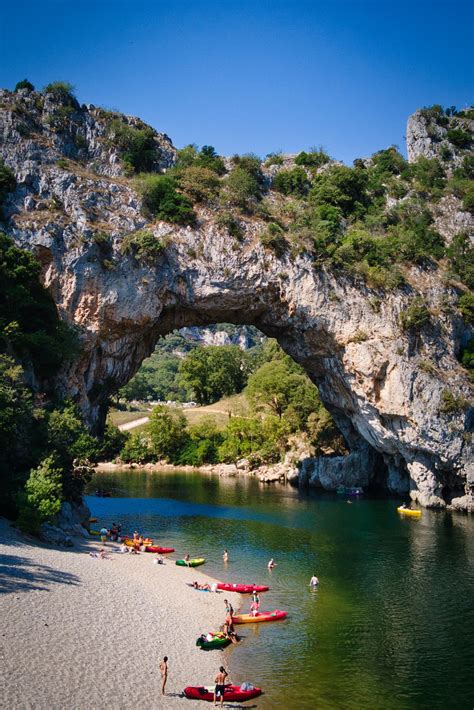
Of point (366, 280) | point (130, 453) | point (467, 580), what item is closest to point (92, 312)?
point (366, 280)

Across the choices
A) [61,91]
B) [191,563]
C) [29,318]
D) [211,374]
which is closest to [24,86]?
[61,91]

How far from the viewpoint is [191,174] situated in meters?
49.2

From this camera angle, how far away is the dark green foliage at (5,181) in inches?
1608

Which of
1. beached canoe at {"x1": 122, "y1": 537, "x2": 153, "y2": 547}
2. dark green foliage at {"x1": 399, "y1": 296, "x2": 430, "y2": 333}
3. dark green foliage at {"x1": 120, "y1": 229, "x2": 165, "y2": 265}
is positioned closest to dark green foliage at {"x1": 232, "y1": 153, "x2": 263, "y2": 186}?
dark green foliage at {"x1": 120, "y1": 229, "x2": 165, "y2": 265}

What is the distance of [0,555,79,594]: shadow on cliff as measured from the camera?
62.0 feet

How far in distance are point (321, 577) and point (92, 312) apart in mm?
25856

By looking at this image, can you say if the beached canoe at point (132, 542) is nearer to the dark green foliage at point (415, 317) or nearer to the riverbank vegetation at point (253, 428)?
the dark green foliage at point (415, 317)

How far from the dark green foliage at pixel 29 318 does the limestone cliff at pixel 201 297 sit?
8.61ft

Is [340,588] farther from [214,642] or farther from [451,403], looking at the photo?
[451,403]

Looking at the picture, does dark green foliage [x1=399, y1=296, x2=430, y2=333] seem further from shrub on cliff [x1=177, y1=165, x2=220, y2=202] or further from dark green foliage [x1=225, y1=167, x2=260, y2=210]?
shrub on cliff [x1=177, y1=165, x2=220, y2=202]

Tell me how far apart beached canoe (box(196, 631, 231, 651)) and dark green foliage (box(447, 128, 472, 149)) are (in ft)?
215

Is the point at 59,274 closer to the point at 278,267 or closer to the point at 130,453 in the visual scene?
the point at 278,267

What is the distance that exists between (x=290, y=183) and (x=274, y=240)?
12276 millimetres

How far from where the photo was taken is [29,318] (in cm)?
3731
